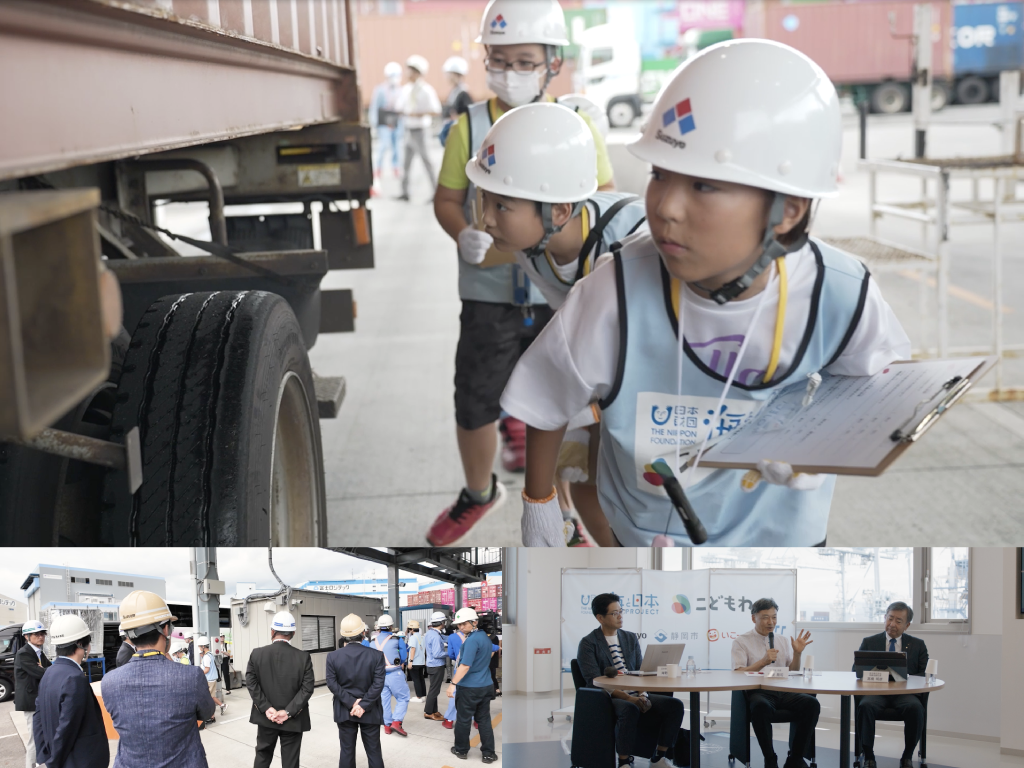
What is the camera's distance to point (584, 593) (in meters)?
2.99

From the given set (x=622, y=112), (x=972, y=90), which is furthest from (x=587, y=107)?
(x=972, y=90)

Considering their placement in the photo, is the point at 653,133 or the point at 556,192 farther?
the point at 556,192

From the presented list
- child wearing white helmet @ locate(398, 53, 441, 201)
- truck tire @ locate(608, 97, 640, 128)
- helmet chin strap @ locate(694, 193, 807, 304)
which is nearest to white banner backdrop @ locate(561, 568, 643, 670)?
helmet chin strap @ locate(694, 193, 807, 304)

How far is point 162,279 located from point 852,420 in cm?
215

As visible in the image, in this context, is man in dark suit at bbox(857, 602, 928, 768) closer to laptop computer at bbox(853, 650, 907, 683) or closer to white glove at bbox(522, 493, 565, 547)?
laptop computer at bbox(853, 650, 907, 683)

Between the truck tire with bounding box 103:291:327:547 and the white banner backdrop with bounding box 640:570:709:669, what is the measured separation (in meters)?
1.47

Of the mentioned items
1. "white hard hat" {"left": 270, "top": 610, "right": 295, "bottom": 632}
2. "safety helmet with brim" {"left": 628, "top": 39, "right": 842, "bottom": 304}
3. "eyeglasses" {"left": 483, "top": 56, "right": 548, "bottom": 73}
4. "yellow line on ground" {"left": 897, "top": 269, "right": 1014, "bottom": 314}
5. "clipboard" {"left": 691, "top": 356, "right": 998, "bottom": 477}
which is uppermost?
"eyeglasses" {"left": 483, "top": 56, "right": 548, "bottom": 73}

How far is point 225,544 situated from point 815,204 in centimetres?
149

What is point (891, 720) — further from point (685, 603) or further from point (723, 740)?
point (685, 603)

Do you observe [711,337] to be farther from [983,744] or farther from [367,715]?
[983,744]

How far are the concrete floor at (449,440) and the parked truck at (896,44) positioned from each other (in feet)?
66.9

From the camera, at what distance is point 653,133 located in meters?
1.64

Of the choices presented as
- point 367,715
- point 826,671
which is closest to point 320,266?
point 367,715

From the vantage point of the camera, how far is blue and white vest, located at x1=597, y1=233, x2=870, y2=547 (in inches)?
67.1
